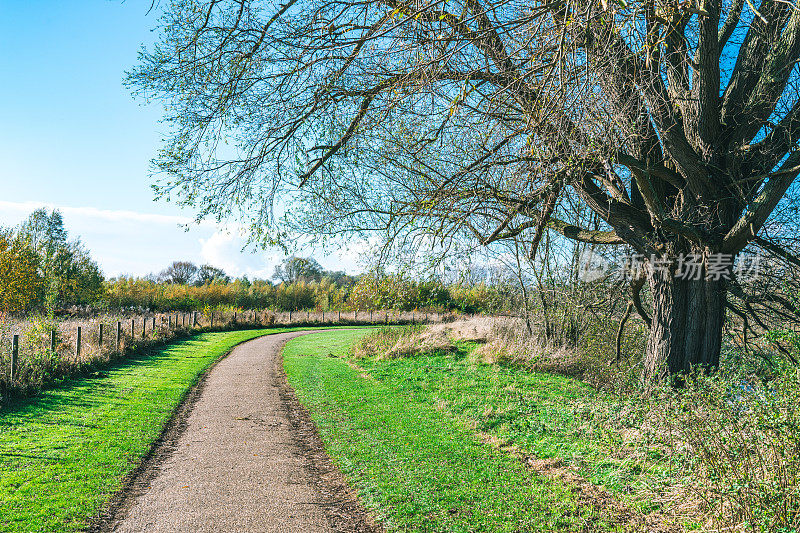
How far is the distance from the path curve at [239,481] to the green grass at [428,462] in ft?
1.20

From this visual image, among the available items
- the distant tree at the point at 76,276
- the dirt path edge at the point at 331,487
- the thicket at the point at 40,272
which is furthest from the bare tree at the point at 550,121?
the distant tree at the point at 76,276

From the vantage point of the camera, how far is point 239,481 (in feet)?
18.8

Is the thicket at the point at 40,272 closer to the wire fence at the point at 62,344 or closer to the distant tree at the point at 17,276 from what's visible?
the distant tree at the point at 17,276

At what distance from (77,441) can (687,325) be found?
9345 millimetres

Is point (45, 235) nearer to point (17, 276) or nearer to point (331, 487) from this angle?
point (17, 276)

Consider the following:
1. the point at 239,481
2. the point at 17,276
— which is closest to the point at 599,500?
the point at 239,481

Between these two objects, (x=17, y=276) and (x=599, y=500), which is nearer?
(x=599, y=500)

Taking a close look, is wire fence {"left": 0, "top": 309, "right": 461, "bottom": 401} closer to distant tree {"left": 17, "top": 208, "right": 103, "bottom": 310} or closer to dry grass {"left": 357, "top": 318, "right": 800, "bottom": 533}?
dry grass {"left": 357, "top": 318, "right": 800, "bottom": 533}

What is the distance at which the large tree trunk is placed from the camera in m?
7.37

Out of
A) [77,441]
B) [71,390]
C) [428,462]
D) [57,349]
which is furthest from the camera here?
[57,349]

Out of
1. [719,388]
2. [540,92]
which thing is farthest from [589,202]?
[719,388]

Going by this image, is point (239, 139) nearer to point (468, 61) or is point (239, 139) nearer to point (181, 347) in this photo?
point (468, 61)

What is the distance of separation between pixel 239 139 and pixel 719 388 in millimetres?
7260

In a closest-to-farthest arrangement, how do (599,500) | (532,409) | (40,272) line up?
(599,500)
(532,409)
(40,272)
